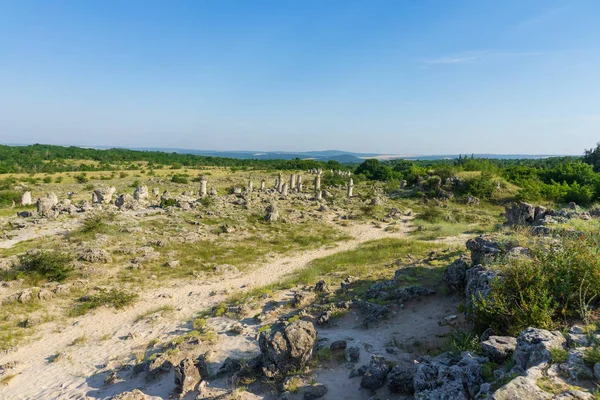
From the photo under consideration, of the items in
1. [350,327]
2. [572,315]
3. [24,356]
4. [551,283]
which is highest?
[551,283]

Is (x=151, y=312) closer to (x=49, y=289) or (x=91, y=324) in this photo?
(x=91, y=324)

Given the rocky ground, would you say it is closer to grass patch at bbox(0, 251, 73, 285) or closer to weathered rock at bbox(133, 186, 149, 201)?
grass patch at bbox(0, 251, 73, 285)

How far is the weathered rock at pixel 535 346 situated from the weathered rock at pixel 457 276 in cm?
505

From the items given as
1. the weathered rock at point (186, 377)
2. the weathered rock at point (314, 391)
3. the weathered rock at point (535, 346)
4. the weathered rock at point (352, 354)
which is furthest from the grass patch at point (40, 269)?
the weathered rock at point (535, 346)

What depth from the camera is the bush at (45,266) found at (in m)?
12.8

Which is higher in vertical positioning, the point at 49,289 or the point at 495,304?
the point at 495,304

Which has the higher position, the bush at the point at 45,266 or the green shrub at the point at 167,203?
the green shrub at the point at 167,203

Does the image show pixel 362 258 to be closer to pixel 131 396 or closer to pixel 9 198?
pixel 131 396

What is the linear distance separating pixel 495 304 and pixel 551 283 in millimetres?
1052

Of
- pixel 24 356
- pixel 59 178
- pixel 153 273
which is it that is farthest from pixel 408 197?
pixel 59 178

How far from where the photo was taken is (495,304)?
18.0 feet

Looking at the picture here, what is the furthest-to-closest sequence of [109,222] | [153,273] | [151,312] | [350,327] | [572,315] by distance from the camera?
1. [109,222]
2. [153,273]
3. [151,312]
4. [350,327]
5. [572,315]

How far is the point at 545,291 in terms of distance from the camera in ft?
16.6

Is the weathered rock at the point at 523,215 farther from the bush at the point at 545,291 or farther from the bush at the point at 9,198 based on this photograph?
the bush at the point at 9,198
